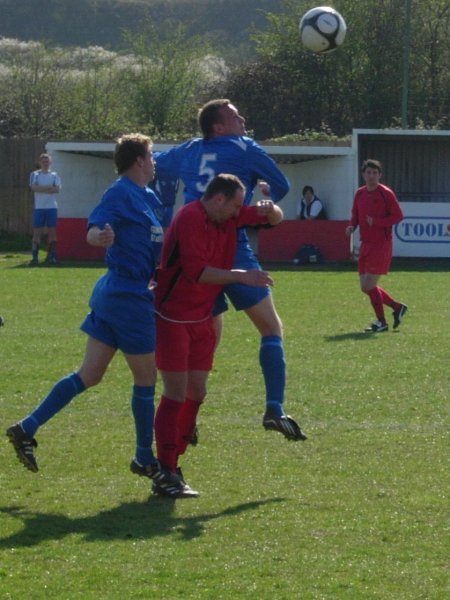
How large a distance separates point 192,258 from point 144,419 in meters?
0.84

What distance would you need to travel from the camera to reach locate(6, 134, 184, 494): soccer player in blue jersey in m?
6.00

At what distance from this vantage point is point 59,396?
622cm

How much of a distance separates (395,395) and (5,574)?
4.57 metres

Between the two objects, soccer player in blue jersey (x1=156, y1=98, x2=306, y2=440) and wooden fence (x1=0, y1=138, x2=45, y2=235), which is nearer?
soccer player in blue jersey (x1=156, y1=98, x2=306, y2=440)

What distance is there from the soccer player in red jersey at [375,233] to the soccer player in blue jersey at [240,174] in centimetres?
603

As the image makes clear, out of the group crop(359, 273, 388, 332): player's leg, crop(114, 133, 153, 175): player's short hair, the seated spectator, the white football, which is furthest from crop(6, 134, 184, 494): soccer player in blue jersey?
the seated spectator

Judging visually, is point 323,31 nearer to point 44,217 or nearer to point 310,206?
point 44,217

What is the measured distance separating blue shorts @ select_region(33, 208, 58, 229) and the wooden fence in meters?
6.43

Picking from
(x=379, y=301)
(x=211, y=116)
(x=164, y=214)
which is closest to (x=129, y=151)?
(x=164, y=214)

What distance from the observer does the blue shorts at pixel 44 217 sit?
72.0 ft

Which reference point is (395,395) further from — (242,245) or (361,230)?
(361,230)

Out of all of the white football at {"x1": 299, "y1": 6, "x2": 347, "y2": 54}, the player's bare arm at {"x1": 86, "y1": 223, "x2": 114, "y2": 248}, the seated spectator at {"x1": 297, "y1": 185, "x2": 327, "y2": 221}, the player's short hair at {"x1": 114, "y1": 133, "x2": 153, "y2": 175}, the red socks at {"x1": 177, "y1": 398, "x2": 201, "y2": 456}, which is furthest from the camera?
the seated spectator at {"x1": 297, "y1": 185, "x2": 327, "y2": 221}

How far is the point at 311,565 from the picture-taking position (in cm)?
489

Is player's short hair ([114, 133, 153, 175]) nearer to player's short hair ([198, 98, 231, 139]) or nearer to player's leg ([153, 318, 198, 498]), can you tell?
player's leg ([153, 318, 198, 498])
